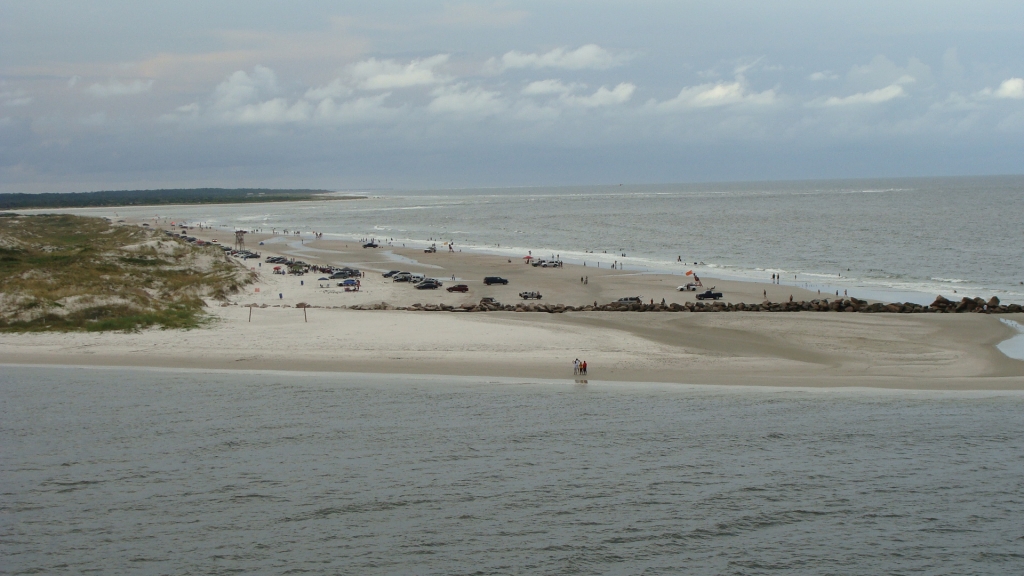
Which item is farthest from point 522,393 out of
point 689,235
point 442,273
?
point 689,235

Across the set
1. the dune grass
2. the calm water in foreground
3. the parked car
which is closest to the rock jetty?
the parked car

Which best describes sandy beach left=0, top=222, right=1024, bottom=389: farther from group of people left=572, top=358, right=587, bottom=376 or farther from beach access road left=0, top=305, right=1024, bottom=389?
group of people left=572, top=358, right=587, bottom=376

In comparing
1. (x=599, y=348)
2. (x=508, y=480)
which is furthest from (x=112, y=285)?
(x=508, y=480)

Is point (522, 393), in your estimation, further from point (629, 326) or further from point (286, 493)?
point (629, 326)

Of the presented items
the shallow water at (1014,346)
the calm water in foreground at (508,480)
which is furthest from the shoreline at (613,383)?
the shallow water at (1014,346)

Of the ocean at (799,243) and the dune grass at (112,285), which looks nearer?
the dune grass at (112,285)

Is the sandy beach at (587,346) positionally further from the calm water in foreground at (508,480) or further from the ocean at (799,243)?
the ocean at (799,243)
